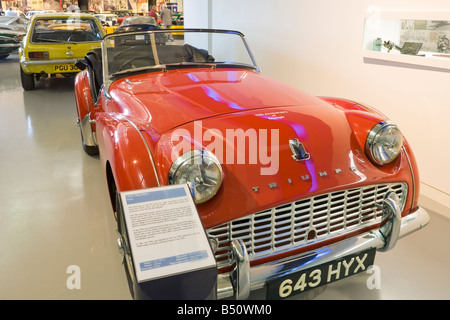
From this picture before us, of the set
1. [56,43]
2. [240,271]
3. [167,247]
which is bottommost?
[240,271]

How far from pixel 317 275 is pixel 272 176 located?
458 millimetres

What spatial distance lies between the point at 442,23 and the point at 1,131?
468 cm

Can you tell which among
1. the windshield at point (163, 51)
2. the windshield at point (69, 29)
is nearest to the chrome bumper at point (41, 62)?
the windshield at point (69, 29)

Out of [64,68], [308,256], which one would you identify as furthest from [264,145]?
[64,68]

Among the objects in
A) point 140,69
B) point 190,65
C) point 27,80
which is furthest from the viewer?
point 27,80

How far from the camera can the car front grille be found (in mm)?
1604

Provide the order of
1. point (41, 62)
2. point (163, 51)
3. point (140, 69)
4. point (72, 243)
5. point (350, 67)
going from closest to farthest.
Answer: point (72, 243) → point (140, 69) → point (163, 51) → point (350, 67) → point (41, 62)

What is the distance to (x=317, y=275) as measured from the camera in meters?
1.65

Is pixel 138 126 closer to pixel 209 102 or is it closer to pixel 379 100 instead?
pixel 209 102

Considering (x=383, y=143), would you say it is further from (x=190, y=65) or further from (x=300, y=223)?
(x=190, y=65)

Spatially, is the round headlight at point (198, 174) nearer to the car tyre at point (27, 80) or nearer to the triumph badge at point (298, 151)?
the triumph badge at point (298, 151)

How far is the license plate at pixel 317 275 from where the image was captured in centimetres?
159

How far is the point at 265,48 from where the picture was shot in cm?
535

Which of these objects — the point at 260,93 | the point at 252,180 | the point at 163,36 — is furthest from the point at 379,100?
the point at 252,180
